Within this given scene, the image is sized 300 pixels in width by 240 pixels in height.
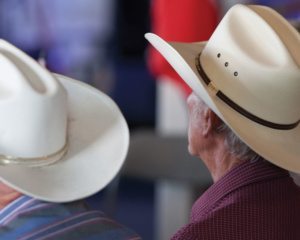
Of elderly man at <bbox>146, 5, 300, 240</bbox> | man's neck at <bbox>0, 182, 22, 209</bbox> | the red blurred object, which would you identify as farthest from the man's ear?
the red blurred object

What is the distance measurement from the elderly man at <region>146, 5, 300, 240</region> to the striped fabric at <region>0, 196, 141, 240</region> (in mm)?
178

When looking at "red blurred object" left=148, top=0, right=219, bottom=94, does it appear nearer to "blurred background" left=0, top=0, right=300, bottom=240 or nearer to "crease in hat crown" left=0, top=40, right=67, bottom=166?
"blurred background" left=0, top=0, right=300, bottom=240

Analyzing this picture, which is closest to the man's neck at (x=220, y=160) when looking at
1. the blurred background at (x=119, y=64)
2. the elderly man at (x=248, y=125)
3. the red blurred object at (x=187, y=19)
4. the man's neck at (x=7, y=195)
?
the elderly man at (x=248, y=125)

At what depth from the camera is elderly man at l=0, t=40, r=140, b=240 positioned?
1698mm

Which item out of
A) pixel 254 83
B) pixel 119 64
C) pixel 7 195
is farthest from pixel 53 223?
pixel 119 64

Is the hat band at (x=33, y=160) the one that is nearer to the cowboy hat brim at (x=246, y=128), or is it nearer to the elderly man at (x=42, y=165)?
the elderly man at (x=42, y=165)

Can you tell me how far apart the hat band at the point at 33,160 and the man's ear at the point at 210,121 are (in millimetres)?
291

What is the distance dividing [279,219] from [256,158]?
0.12m

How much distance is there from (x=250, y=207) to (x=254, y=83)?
0.75 feet

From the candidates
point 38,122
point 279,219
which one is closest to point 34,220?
point 38,122

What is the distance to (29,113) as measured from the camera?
5.58 feet

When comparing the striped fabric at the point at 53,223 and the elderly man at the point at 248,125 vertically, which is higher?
the elderly man at the point at 248,125

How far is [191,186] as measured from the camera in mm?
3666

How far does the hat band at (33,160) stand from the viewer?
1.71 meters
